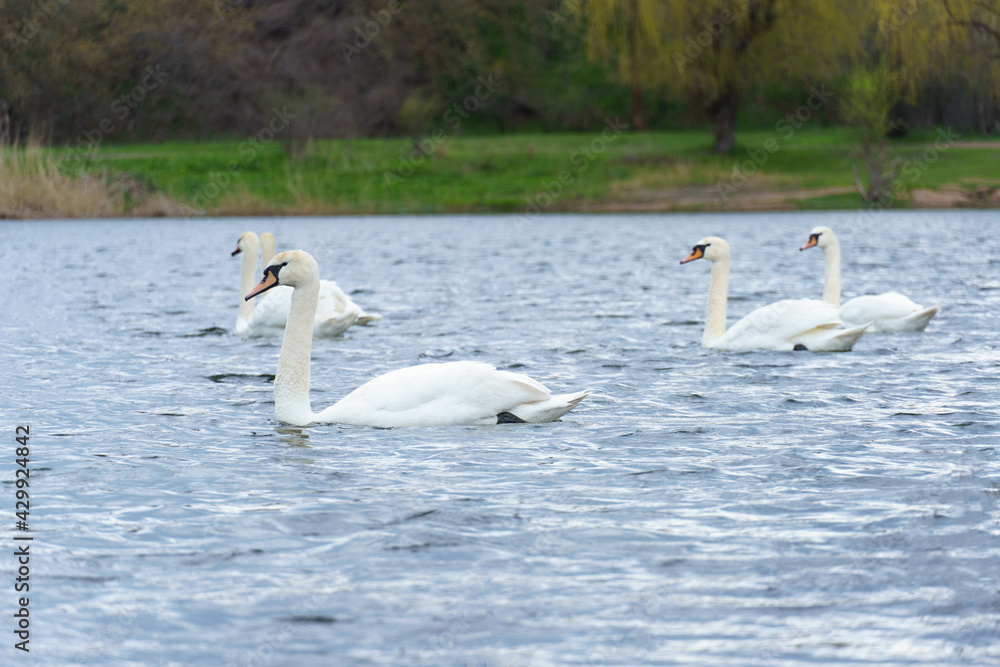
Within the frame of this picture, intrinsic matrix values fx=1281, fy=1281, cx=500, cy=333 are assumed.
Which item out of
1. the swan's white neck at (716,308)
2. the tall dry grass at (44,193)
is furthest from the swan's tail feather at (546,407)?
the tall dry grass at (44,193)

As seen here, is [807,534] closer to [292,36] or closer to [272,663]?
[272,663]

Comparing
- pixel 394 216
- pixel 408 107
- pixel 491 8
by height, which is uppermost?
pixel 491 8

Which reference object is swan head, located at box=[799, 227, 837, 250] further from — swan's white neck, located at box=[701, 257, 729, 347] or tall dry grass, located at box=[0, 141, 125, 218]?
tall dry grass, located at box=[0, 141, 125, 218]

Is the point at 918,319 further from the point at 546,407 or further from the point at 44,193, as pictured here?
the point at 44,193

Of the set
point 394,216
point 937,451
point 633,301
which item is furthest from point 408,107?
point 937,451

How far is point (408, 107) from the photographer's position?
156 feet

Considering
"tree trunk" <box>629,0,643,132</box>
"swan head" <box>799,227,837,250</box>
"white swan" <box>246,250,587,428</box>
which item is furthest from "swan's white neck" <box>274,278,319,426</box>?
"tree trunk" <box>629,0,643,132</box>

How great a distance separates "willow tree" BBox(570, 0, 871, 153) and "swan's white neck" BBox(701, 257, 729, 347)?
30.7 metres

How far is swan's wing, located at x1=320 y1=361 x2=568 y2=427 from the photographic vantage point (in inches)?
290

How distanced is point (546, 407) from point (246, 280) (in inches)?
254

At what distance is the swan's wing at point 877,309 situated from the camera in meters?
12.2

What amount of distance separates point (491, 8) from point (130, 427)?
186 feet

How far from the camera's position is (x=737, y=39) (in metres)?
41.8

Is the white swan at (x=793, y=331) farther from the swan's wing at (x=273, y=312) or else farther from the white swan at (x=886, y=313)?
the swan's wing at (x=273, y=312)
